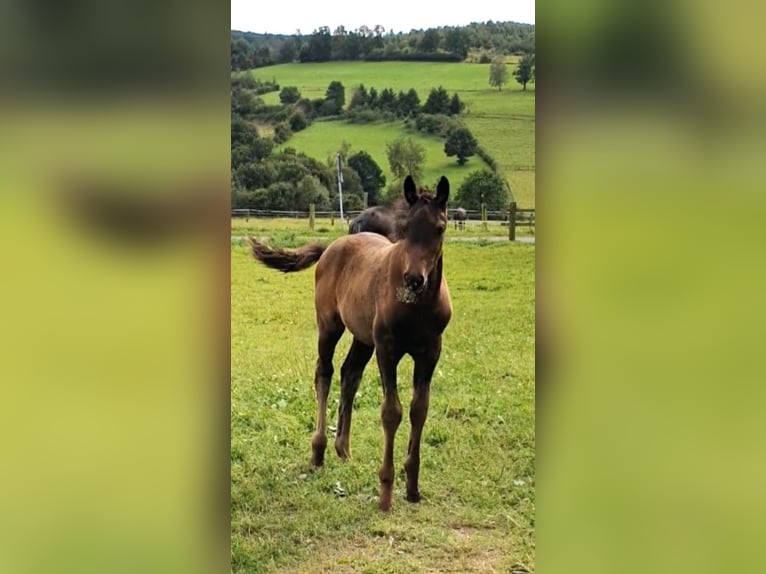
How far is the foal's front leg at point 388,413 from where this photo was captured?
3562 mm

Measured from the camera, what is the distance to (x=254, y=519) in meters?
3.53

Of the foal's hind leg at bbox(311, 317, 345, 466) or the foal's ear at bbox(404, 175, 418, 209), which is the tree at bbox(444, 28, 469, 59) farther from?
the foal's hind leg at bbox(311, 317, 345, 466)

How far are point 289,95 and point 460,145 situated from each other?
780 mm

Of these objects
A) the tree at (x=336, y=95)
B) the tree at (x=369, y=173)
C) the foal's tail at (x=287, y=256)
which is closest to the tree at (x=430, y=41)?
the tree at (x=336, y=95)

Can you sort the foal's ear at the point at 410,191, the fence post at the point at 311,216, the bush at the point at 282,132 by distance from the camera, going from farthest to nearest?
the fence post at the point at 311,216 → the bush at the point at 282,132 → the foal's ear at the point at 410,191

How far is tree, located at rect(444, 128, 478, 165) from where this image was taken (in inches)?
140

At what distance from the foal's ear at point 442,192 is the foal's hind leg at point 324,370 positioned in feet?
2.34

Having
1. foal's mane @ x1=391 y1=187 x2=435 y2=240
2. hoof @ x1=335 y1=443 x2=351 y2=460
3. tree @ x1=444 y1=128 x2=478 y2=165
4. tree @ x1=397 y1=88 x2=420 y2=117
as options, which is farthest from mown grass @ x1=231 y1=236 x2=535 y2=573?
tree @ x1=397 y1=88 x2=420 y2=117

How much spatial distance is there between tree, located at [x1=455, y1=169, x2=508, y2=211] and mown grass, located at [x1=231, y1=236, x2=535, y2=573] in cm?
18

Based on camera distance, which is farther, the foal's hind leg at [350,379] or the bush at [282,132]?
the foal's hind leg at [350,379]

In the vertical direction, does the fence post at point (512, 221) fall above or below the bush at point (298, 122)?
below

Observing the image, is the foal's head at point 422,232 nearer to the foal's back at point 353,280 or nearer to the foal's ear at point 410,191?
the foal's ear at point 410,191

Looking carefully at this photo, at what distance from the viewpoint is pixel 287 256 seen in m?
3.67
